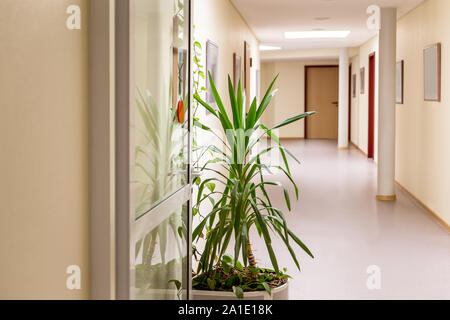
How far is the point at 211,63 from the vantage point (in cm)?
570

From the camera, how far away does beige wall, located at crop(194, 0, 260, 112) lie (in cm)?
521

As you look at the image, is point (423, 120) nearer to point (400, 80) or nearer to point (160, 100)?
point (400, 80)

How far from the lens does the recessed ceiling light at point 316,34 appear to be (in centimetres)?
1170

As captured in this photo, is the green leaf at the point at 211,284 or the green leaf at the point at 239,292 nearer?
the green leaf at the point at 239,292

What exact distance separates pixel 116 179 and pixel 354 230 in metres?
4.48

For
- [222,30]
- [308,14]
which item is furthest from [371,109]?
[222,30]

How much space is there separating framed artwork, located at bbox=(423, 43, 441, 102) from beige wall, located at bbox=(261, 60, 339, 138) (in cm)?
1200

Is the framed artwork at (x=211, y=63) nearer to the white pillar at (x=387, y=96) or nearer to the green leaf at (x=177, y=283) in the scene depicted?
the green leaf at (x=177, y=283)

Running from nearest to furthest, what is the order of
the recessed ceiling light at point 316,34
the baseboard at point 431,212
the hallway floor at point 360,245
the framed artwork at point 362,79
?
the hallway floor at point 360,245 < the baseboard at point 431,212 < the recessed ceiling light at point 316,34 < the framed artwork at point 362,79

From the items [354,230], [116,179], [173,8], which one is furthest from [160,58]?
[354,230]

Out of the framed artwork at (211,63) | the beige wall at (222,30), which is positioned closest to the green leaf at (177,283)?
the beige wall at (222,30)

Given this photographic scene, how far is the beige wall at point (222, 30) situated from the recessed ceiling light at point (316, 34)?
243 centimetres

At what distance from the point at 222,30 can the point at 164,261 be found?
4541 mm

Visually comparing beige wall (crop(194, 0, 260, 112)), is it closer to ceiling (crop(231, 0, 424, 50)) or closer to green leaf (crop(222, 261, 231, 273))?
ceiling (crop(231, 0, 424, 50))
